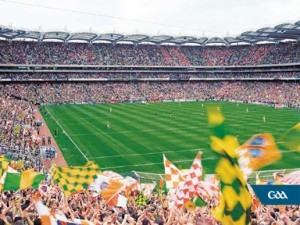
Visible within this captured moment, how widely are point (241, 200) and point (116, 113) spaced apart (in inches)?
2033

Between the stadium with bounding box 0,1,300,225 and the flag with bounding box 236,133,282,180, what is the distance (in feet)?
0.05

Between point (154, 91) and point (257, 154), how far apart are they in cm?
7883

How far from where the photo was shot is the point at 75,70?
273 feet

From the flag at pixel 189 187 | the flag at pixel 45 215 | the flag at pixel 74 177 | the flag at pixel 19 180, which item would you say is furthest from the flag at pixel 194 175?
the flag at pixel 45 215

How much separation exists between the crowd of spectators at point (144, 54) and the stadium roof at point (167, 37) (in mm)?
2350

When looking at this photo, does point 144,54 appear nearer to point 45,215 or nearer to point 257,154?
point 45,215

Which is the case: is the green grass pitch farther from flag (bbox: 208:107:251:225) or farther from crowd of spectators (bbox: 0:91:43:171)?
flag (bbox: 208:107:251:225)

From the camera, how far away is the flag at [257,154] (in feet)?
11.6

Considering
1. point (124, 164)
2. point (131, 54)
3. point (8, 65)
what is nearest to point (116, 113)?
point (124, 164)

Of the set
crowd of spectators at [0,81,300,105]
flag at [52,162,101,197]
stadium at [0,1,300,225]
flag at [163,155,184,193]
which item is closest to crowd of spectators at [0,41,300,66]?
stadium at [0,1,300,225]

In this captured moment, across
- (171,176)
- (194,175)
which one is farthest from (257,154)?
(171,176)

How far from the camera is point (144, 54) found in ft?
303

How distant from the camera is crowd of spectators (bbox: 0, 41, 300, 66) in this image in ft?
263

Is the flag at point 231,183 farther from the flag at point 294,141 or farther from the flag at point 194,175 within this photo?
the flag at point 194,175
